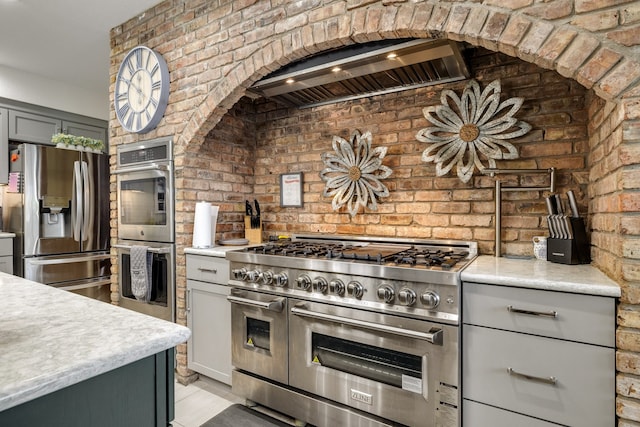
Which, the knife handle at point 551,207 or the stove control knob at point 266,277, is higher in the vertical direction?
the knife handle at point 551,207

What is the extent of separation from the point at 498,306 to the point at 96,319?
1.47m

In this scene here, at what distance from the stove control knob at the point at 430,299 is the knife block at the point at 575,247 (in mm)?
Result: 730

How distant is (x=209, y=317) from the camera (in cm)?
250

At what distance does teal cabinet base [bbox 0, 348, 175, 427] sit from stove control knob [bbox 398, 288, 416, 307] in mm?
1104

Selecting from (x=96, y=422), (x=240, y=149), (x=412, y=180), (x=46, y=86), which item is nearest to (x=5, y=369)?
(x=96, y=422)

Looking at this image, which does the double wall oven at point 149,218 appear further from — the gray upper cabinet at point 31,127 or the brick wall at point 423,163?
the gray upper cabinet at point 31,127

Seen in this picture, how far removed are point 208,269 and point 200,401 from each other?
869mm

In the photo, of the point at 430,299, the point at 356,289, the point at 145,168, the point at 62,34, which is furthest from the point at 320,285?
the point at 62,34

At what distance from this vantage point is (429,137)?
2348mm

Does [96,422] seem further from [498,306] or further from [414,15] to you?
[414,15]

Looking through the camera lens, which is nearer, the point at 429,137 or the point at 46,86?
the point at 429,137

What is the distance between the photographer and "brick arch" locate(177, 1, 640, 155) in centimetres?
132

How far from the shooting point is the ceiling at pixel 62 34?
9.08ft

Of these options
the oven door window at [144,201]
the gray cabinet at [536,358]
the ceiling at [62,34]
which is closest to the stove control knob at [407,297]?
the gray cabinet at [536,358]
